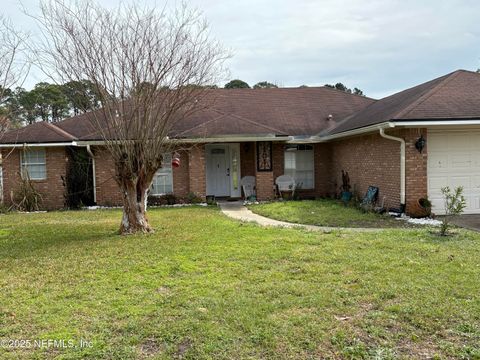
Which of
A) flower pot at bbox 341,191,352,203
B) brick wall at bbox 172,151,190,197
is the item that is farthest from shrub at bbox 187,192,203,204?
flower pot at bbox 341,191,352,203

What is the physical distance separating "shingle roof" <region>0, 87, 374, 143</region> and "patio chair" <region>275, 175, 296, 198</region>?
1785mm

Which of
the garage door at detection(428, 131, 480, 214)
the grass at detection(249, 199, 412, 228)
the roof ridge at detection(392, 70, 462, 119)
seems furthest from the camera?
the garage door at detection(428, 131, 480, 214)

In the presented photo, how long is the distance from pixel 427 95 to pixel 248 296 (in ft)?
31.2

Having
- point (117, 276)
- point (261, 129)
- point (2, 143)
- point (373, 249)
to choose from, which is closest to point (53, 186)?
point (2, 143)

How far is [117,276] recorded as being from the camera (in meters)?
5.50

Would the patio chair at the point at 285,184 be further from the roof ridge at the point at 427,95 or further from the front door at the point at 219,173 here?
the roof ridge at the point at 427,95

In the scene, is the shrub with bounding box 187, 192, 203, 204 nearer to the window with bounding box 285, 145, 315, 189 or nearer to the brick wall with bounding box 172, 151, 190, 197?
the brick wall with bounding box 172, 151, 190, 197

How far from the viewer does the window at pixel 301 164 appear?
17125mm

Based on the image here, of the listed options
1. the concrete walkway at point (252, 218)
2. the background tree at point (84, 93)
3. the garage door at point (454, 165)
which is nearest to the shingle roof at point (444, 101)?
the garage door at point (454, 165)

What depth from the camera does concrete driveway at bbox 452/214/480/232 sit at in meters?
9.09

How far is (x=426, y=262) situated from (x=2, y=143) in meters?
15.0

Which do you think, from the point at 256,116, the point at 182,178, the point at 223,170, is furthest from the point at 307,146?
the point at 182,178

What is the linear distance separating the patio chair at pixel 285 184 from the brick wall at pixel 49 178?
8205 mm

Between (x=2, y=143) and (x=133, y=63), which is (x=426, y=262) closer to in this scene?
(x=133, y=63)
